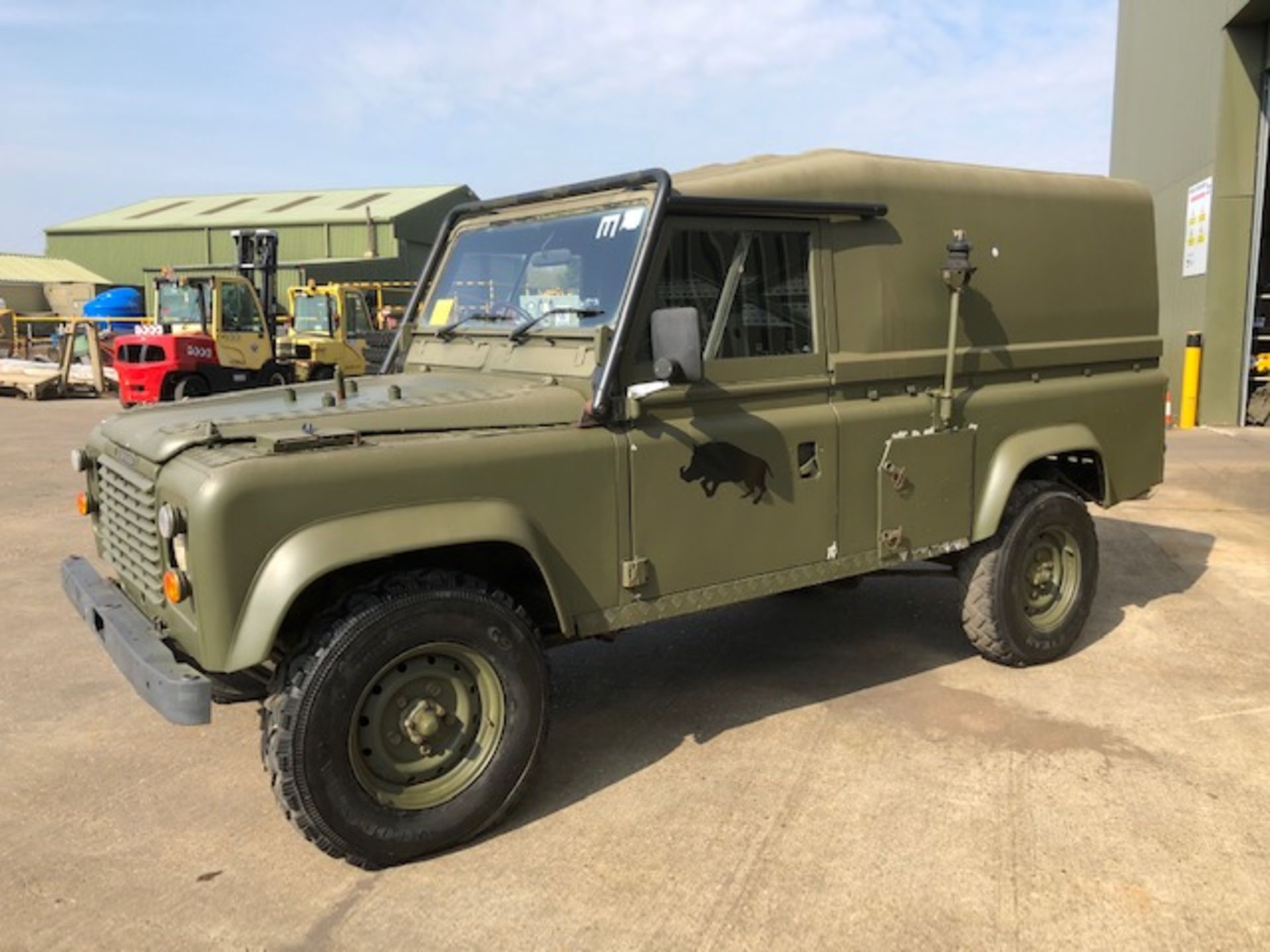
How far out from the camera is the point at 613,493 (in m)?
3.68

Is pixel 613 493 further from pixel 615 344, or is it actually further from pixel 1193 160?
pixel 1193 160

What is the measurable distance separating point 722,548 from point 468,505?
3.57ft

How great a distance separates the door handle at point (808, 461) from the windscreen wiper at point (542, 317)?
0.99 metres

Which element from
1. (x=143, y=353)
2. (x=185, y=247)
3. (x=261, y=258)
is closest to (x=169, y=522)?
(x=143, y=353)

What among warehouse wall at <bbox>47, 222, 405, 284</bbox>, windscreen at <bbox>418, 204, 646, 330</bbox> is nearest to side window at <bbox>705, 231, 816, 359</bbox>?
windscreen at <bbox>418, 204, 646, 330</bbox>

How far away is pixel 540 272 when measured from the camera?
4254mm

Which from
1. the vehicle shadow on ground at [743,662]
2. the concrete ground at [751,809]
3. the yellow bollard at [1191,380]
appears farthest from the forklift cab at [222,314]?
the yellow bollard at [1191,380]

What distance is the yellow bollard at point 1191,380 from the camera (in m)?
14.8

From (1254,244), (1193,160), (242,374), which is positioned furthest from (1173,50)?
(242,374)

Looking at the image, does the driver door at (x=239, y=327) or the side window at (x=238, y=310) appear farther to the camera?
the side window at (x=238, y=310)

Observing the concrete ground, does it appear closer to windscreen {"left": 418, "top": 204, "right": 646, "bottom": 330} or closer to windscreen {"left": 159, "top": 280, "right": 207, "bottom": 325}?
windscreen {"left": 418, "top": 204, "right": 646, "bottom": 330}

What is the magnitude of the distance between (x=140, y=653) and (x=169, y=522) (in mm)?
528

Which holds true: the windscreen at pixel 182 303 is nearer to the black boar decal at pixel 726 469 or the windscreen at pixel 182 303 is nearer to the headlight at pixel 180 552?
the headlight at pixel 180 552

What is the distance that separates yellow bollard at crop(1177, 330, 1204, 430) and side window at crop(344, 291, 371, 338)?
15196 mm
